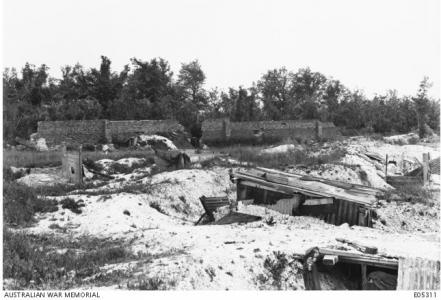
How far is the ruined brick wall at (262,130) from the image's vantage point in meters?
33.0

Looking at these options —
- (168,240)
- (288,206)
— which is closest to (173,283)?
(168,240)

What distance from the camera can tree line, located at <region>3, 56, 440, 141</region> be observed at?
120ft

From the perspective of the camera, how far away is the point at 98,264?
802cm

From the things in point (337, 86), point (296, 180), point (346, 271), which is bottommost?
point (346, 271)

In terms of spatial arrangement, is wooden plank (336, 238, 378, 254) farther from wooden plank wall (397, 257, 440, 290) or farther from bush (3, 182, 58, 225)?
bush (3, 182, 58, 225)

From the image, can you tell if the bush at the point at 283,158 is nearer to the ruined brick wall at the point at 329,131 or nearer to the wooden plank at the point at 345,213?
the wooden plank at the point at 345,213

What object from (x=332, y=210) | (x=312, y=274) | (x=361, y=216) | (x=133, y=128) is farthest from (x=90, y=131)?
(x=312, y=274)

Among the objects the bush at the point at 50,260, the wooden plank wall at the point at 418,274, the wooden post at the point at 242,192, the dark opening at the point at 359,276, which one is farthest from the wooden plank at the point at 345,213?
the bush at the point at 50,260

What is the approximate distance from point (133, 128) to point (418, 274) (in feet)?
81.7

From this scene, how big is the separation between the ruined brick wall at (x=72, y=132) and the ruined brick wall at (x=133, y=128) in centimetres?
72

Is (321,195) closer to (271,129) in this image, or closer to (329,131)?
(271,129)

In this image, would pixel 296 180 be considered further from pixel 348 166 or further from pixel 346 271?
pixel 348 166

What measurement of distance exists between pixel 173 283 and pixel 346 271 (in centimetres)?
323

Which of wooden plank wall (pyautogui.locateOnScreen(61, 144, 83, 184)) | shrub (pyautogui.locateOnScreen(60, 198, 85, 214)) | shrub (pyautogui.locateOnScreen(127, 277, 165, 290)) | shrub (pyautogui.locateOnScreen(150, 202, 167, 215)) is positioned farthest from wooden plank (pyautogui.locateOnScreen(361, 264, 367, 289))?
wooden plank wall (pyautogui.locateOnScreen(61, 144, 83, 184))
